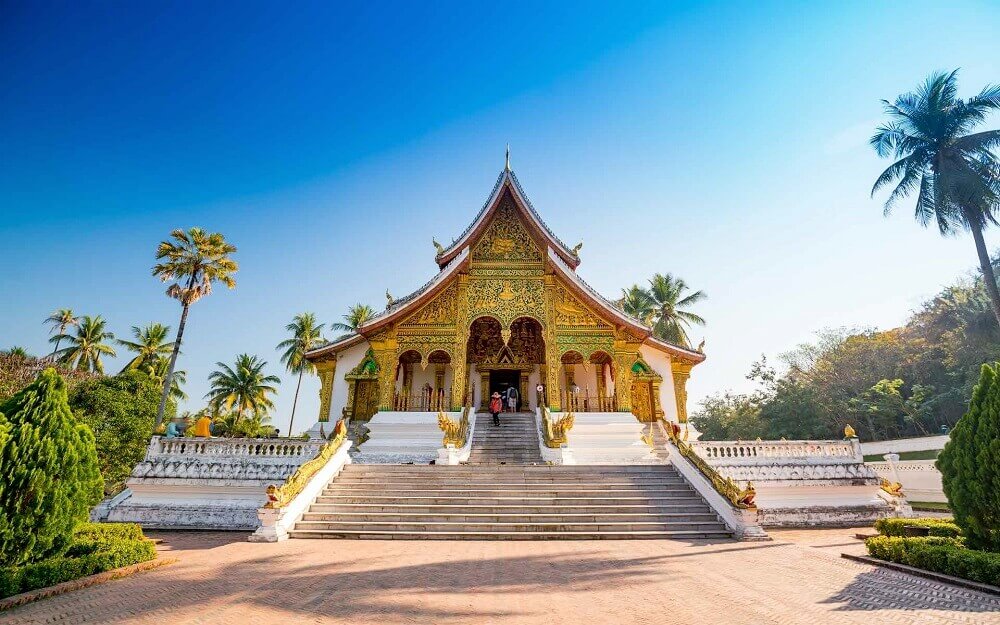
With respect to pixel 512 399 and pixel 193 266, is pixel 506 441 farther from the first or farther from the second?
pixel 193 266

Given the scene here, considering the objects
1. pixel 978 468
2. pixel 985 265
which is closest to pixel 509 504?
pixel 978 468

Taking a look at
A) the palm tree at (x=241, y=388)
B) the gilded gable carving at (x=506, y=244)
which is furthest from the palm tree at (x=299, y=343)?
the gilded gable carving at (x=506, y=244)

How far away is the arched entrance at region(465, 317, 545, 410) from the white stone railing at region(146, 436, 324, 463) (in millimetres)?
8912

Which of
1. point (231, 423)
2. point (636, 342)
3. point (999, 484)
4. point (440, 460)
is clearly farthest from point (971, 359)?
point (231, 423)

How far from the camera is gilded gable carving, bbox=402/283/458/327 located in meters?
17.5

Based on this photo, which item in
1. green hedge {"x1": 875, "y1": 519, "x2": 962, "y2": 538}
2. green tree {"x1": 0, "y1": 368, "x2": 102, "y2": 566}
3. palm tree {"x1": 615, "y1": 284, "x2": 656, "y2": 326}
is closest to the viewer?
green tree {"x1": 0, "y1": 368, "x2": 102, "y2": 566}

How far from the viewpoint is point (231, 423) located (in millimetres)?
34438

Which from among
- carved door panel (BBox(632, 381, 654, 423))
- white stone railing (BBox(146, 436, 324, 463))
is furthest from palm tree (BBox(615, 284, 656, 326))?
white stone railing (BBox(146, 436, 324, 463))

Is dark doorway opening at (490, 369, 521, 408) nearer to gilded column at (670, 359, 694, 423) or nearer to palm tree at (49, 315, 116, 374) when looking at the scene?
gilded column at (670, 359, 694, 423)

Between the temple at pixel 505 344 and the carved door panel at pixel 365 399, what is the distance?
0.05m

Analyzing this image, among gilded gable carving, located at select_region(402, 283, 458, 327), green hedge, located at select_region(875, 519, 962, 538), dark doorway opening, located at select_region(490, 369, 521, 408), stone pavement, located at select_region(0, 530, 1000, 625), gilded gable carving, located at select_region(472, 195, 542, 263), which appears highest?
gilded gable carving, located at select_region(472, 195, 542, 263)

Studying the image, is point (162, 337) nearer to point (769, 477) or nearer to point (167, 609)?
point (167, 609)

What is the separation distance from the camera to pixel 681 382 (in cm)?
2066

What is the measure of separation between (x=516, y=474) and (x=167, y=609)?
7.64 metres
